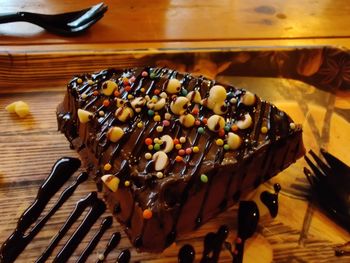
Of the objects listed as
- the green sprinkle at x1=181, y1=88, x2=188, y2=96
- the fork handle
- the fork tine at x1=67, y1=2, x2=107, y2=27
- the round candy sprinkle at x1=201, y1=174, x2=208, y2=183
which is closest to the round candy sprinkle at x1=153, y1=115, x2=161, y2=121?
the green sprinkle at x1=181, y1=88, x2=188, y2=96

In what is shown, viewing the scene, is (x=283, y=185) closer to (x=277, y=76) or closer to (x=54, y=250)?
(x=277, y=76)

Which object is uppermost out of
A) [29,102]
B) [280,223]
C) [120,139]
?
[120,139]

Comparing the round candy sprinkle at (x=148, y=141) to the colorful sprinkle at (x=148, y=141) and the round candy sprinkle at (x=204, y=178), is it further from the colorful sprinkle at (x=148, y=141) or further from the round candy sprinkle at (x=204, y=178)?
the round candy sprinkle at (x=204, y=178)

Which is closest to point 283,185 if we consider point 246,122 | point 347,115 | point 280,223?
point 280,223

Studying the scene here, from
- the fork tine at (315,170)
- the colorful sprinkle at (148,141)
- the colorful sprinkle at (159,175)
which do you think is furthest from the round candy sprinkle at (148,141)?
the fork tine at (315,170)

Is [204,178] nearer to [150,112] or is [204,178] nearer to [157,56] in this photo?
[150,112]

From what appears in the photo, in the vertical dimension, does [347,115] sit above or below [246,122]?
below

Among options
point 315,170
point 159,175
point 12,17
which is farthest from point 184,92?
point 12,17
